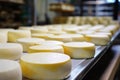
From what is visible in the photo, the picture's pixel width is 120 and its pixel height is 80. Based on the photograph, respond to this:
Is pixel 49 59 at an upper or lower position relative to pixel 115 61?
upper

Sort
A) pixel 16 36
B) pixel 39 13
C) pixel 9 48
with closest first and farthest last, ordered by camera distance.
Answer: pixel 9 48
pixel 16 36
pixel 39 13

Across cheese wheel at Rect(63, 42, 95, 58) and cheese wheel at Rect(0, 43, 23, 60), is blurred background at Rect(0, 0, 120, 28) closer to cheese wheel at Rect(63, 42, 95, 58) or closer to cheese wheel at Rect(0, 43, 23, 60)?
cheese wheel at Rect(63, 42, 95, 58)

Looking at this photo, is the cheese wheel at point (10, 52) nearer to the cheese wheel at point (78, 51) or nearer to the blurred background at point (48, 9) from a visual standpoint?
the cheese wheel at point (78, 51)

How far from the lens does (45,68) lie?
743 mm

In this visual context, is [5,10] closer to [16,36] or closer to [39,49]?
[16,36]

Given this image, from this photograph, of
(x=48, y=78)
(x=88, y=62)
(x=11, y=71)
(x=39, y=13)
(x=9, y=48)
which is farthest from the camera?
(x=39, y=13)

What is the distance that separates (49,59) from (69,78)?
115 mm

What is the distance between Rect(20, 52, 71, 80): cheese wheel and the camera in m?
0.74

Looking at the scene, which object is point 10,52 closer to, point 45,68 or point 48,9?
point 45,68

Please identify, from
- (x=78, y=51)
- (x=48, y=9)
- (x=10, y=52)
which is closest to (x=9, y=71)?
(x=10, y=52)

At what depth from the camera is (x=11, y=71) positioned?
2.07 ft

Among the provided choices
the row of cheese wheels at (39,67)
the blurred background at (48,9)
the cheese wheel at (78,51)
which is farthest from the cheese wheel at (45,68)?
the blurred background at (48,9)

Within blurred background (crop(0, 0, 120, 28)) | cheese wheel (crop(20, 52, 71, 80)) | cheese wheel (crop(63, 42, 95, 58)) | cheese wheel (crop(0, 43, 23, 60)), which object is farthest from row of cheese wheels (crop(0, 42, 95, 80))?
blurred background (crop(0, 0, 120, 28))

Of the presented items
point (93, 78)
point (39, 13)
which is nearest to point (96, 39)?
point (93, 78)
